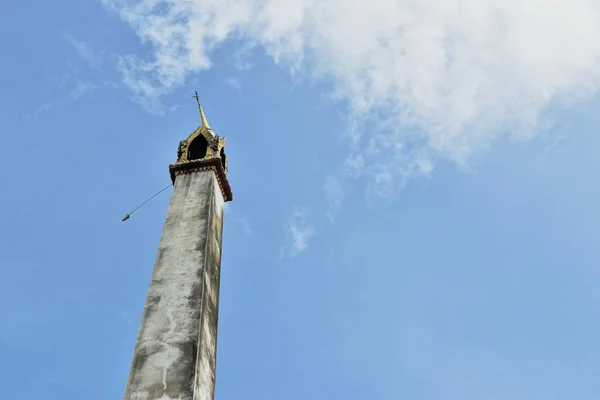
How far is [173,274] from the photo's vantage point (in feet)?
54.5

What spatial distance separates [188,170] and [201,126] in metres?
2.39

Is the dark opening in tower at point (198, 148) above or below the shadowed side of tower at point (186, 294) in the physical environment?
above

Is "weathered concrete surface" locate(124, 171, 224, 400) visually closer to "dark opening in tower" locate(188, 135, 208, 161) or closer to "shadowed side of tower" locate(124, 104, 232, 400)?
"shadowed side of tower" locate(124, 104, 232, 400)

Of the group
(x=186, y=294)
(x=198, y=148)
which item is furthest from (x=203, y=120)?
(x=186, y=294)

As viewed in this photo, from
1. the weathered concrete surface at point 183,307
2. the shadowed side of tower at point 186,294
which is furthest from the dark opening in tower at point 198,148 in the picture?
the weathered concrete surface at point 183,307

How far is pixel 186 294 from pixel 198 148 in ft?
21.1

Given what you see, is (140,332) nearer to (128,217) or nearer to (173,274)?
(173,274)

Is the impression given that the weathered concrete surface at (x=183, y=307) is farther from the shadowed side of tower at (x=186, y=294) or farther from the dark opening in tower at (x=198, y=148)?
the dark opening in tower at (x=198, y=148)

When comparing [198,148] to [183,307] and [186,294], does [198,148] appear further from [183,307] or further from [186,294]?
[183,307]

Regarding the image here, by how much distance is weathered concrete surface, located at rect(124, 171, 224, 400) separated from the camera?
46.7 ft

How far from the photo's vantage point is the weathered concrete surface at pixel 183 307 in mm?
14242

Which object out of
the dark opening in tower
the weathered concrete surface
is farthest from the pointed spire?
the weathered concrete surface

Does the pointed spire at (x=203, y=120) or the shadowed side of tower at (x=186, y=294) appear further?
the pointed spire at (x=203, y=120)

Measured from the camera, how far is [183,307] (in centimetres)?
1567
